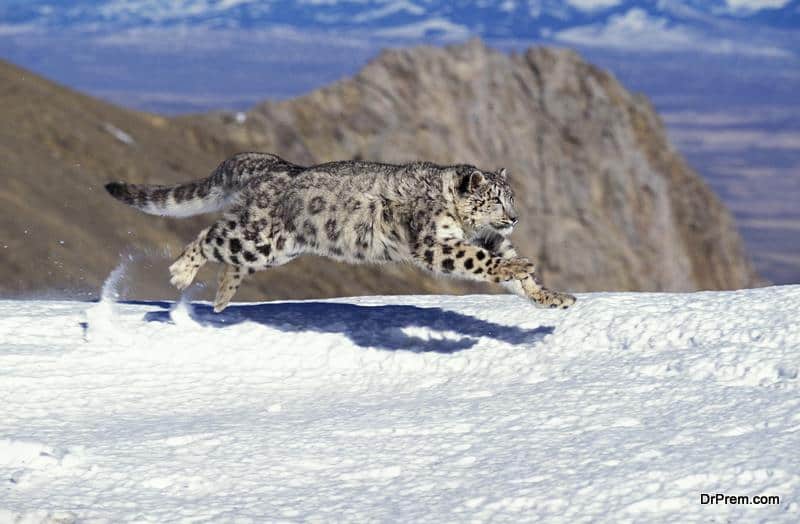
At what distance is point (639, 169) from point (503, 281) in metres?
61.2

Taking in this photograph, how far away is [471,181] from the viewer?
11.1 meters

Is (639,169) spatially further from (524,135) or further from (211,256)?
(211,256)

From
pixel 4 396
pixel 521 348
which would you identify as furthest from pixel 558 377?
pixel 4 396

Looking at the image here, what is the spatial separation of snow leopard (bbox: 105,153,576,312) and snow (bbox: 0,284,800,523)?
79 cm

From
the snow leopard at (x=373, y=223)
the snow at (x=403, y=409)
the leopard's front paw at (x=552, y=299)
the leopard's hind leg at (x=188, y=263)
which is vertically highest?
the snow leopard at (x=373, y=223)

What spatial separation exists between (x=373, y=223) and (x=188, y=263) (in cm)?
211

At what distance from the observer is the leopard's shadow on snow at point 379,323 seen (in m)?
11.5

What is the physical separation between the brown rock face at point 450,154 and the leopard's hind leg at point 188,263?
23.8 metres

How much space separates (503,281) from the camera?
35.6 ft

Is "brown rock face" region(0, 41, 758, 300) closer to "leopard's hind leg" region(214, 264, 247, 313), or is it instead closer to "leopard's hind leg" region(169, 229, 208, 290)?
"leopard's hind leg" region(214, 264, 247, 313)

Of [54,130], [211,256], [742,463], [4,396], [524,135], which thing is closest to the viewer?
[742,463]

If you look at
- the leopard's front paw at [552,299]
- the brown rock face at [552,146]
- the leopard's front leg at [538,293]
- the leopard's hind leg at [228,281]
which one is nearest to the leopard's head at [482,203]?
the leopard's front leg at [538,293]

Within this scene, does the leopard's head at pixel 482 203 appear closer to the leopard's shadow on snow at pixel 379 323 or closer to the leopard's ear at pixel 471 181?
the leopard's ear at pixel 471 181

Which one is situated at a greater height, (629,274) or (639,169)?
(639,169)
